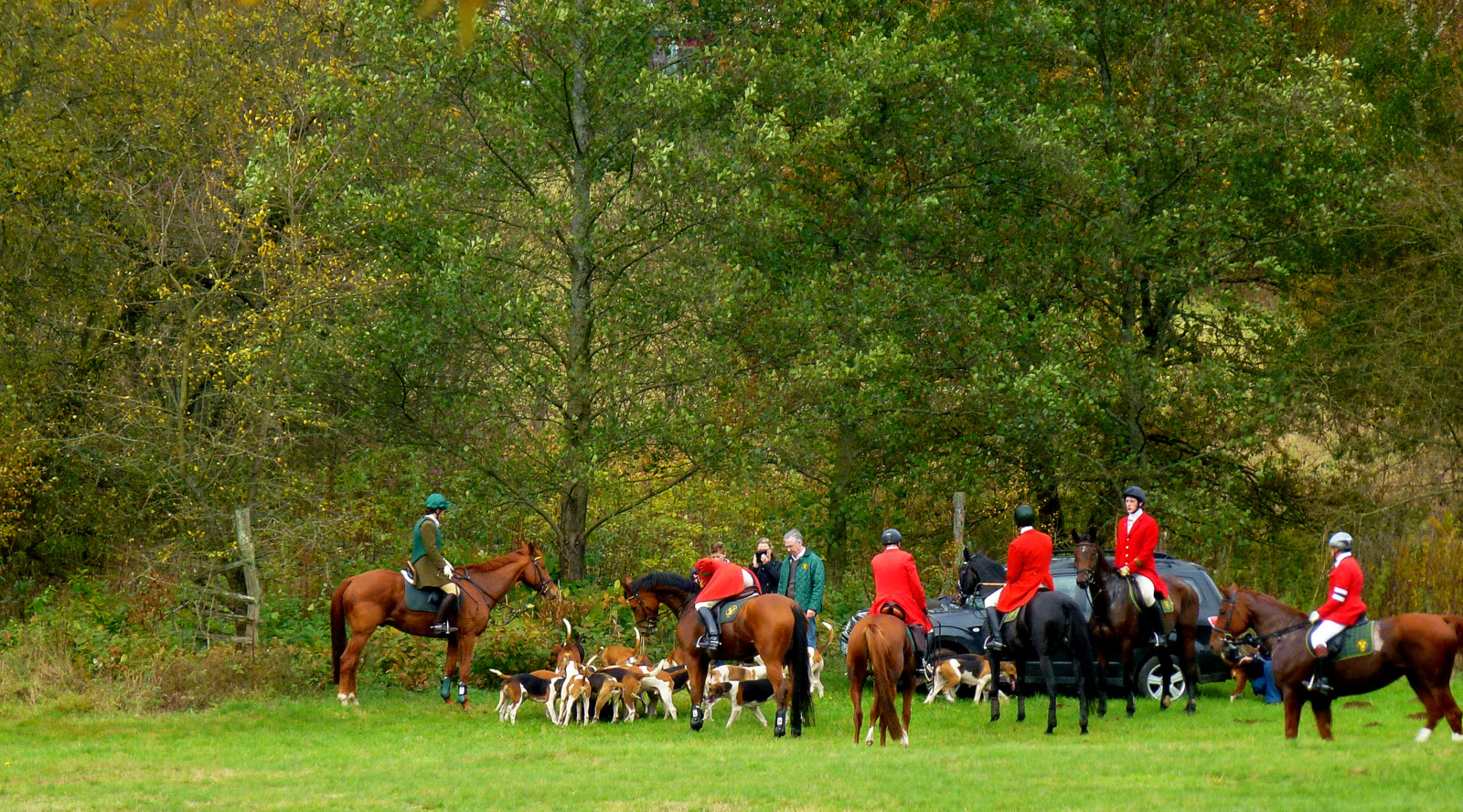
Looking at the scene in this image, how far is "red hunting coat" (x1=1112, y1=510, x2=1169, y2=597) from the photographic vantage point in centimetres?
1593

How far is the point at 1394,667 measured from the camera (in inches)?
501

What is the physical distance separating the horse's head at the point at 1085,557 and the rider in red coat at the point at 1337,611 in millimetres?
3024

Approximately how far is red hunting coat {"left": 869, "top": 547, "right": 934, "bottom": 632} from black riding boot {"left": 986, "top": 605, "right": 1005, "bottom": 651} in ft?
3.94

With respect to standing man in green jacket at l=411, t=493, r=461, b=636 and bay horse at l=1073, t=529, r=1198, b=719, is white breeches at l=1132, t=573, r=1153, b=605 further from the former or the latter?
standing man in green jacket at l=411, t=493, r=461, b=636

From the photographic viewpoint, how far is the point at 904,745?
46.0 ft

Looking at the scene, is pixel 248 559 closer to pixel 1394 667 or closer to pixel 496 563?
pixel 496 563

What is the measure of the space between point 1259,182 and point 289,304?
607 inches

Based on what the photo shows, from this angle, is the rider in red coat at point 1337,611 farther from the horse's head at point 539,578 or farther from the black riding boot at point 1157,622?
the horse's head at point 539,578

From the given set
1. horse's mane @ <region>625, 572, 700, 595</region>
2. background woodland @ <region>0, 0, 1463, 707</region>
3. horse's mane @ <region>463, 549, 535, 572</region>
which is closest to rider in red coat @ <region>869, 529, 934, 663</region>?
horse's mane @ <region>625, 572, 700, 595</region>

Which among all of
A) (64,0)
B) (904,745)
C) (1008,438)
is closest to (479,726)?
(904,745)

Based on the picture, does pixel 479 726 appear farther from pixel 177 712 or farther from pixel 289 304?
pixel 289 304

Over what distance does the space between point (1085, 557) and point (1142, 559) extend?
2.56 ft

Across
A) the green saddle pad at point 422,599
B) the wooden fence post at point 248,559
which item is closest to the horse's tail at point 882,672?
the green saddle pad at point 422,599

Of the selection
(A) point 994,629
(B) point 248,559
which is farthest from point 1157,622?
(B) point 248,559
